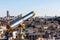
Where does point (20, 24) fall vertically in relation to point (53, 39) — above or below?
above

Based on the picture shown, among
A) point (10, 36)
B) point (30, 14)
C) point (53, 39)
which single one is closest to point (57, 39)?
point (53, 39)

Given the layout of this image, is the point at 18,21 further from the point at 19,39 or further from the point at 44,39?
the point at 44,39

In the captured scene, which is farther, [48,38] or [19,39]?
[48,38]

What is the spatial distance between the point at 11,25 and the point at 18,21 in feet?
1.78

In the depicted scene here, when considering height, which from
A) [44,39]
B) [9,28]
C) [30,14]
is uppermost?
[30,14]

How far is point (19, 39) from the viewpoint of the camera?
8930 mm

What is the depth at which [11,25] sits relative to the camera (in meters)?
8.39

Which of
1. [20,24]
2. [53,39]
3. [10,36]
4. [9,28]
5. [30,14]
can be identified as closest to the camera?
[9,28]

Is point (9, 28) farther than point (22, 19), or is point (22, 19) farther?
point (22, 19)

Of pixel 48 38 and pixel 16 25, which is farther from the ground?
pixel 16 25

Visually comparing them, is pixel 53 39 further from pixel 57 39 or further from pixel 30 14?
pixel 30 14

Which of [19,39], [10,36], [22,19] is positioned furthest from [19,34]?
[10,36]

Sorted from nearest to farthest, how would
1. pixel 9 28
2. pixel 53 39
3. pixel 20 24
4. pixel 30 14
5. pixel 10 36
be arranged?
pixel 9 28 < pixel 20 24 < pixel 30 14 < pixel 10 36 < pixel 53 39

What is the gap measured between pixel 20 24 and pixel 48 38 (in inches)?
482
